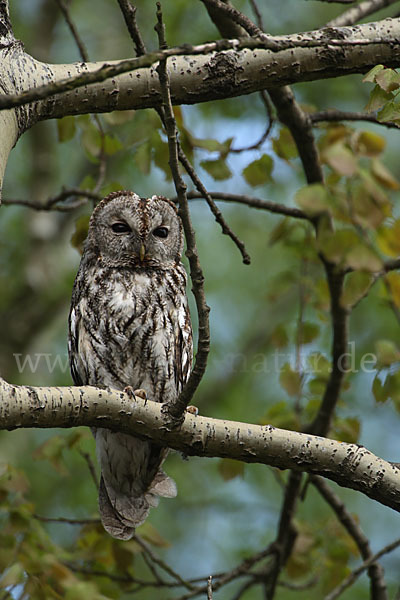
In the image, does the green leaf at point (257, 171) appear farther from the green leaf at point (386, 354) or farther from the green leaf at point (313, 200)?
the green leaf at point (313, 200)

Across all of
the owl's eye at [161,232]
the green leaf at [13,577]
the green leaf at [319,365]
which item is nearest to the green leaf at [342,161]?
the green leaf at [13,577]

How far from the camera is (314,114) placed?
3.33 meters

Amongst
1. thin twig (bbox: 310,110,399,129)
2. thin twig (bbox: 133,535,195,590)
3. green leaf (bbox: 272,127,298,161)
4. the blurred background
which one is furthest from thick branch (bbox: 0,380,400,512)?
the blurred background

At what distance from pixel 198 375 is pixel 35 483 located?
4.92m

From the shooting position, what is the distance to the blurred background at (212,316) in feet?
19.4

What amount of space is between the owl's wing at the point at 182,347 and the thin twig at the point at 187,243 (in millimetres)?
1198

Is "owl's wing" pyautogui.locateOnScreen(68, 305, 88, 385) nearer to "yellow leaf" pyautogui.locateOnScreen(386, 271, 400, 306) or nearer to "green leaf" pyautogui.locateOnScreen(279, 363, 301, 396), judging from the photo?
"green leaf" pyautogui.locateOnScreen(279, 363, 301, 396)

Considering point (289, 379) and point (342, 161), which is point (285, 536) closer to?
point (289, 379)

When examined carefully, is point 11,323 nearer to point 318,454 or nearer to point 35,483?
point 35,483

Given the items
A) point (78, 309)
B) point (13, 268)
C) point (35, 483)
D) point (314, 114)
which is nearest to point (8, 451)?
point (35, 483)

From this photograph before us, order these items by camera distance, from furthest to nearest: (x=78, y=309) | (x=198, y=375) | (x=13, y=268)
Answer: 1. (x=13, y=268)
2. (x=78, y=309)
3. (x=198, y=375)

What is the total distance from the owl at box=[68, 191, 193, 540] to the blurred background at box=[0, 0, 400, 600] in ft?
5.90

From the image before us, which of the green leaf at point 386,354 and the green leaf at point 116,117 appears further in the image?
the green leaf at point 116,117

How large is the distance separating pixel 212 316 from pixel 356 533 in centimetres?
424
